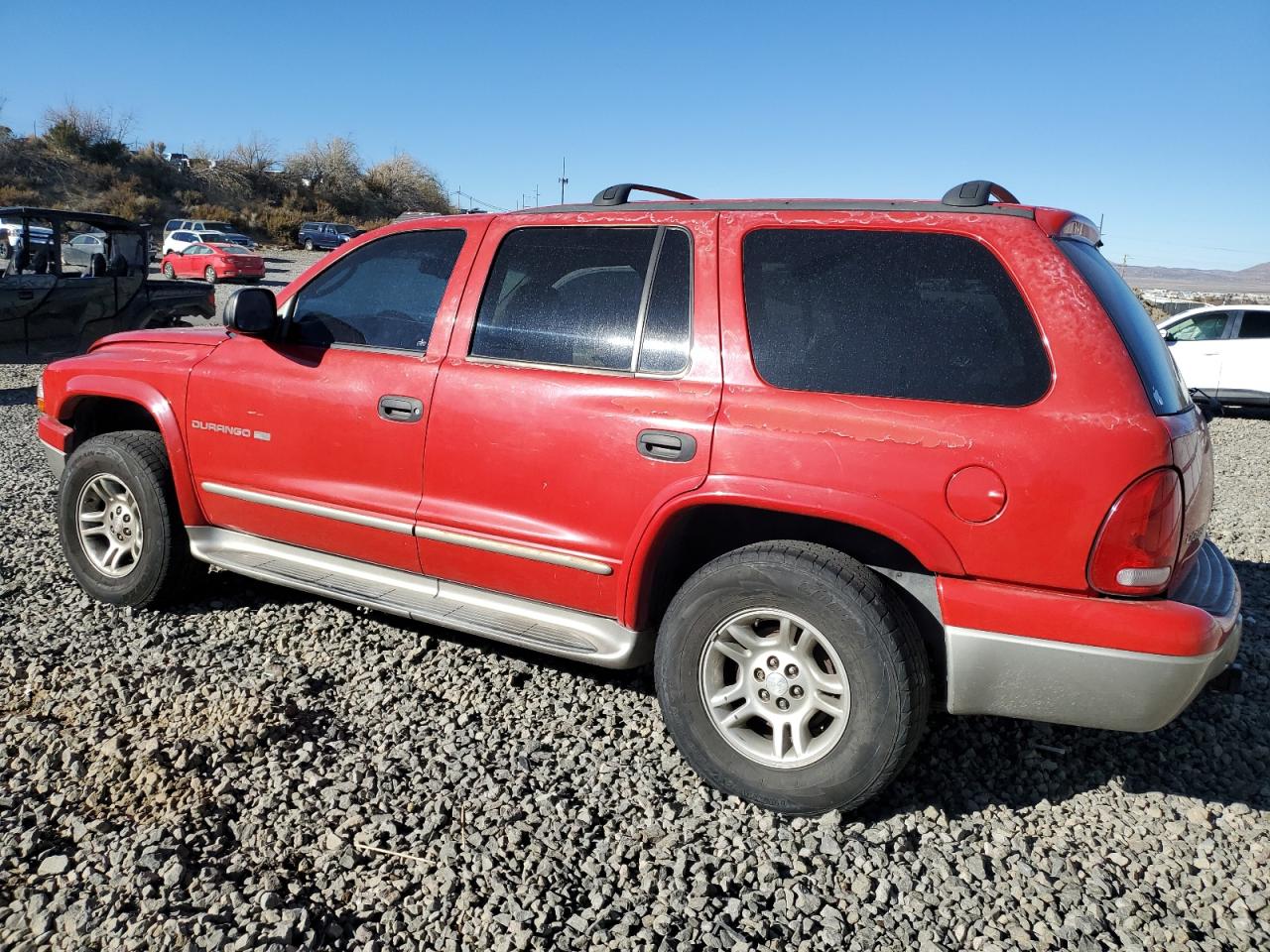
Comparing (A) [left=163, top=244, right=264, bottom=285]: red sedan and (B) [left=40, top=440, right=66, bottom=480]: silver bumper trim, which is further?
(A) [left=163, top=244, right=264, bottom=285]: red sedan

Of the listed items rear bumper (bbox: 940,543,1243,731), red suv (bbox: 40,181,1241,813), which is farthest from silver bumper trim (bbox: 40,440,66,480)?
rear bumper (bbox: 940,543,1243,731)

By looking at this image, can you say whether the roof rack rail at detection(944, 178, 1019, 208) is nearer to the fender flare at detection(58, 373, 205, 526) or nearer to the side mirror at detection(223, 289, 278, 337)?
the side mirror at detection(223, 289, 278, 337)

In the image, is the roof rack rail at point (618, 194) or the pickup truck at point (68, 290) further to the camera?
the pickup truck at point (68, 290)

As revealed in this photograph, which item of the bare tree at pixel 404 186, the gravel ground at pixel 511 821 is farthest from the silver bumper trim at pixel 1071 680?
the bare tree at pixel 404 186

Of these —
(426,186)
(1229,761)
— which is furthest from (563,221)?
(426,186)

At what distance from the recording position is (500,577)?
3.38 m

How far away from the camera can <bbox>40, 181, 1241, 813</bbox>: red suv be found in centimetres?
254

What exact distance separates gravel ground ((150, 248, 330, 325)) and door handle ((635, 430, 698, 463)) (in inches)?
674

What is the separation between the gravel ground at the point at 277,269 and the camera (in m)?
25.0

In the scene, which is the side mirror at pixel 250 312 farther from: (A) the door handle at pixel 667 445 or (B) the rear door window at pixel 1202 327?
(B) the rear door window at pixel 1202 327

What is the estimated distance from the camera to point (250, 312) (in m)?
3.70

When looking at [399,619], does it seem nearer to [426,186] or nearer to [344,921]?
[344,921]

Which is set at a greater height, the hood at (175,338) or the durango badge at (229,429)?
the hood at (175,338)

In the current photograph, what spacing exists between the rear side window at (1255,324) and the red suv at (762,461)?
40.9ft
